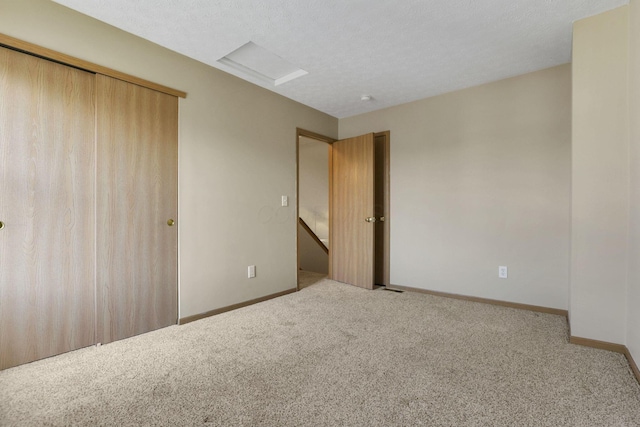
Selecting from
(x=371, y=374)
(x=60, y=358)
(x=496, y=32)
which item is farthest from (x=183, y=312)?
(x=496, y=32)

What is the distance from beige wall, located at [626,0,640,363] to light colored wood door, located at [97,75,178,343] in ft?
10.5

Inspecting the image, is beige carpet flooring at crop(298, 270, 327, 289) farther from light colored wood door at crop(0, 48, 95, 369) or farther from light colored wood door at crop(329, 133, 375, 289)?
light colored wood door at crop(0, 48, 95, 369)

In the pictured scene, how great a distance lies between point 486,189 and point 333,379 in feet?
8.29

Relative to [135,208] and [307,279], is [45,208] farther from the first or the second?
[307,279]

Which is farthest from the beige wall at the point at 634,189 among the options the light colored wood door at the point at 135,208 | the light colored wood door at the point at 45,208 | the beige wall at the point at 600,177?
the light colored wood door at the point at 45,208

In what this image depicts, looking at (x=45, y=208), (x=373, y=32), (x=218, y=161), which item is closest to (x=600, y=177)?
(x=373, y=32)

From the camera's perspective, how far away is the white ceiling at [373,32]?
1916 mm

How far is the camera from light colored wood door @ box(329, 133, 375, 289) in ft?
12.2

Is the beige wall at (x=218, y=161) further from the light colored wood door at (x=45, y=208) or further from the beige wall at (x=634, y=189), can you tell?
the beige wall at (x=634, y=189)

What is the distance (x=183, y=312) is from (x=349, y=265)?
2.13m

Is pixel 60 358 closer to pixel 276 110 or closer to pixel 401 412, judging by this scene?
pixel 401 412

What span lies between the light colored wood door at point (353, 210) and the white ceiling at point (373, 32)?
3.45ft

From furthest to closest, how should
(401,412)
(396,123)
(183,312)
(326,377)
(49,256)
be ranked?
1. (396,123)
2. (183,312)
3. (49,256)
4. (326,377)
5. (401,412)

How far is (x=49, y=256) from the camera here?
6.23 feet
